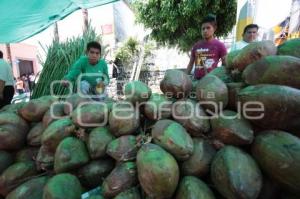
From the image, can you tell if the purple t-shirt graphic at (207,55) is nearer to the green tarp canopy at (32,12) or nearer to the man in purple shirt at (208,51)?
the man in purple shirt at (208,51)

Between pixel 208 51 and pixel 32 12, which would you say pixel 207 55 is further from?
pixel 32 12

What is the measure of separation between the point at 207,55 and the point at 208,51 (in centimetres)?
5

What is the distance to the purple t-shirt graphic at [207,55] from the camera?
2.89m

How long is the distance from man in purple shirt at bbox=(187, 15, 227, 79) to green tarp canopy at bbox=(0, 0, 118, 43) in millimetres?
1925

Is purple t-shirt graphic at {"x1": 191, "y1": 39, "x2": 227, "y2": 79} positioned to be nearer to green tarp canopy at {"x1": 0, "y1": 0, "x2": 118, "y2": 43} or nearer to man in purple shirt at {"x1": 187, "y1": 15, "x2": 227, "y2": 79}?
man in purple shirt at {"x1": 187, "y1": 15, "x2": 227, "y2": 79}

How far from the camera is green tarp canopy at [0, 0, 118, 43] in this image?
151 inches

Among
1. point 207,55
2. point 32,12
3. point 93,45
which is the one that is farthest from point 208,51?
point 32,12

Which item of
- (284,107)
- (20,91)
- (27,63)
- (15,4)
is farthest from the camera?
(27,63)

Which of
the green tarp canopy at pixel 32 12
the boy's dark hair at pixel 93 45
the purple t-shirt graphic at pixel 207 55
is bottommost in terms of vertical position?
the purple t-shirt graphic at pixel 207 55

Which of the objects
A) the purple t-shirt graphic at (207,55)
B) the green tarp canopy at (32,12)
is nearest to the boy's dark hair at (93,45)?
the purple t-shirt graphic at (207,55)

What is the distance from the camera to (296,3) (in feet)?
12.6

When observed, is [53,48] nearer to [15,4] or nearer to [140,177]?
[15,4]

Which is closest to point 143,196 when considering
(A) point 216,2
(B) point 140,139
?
(B) point 140,139

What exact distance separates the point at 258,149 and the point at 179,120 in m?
0.38
